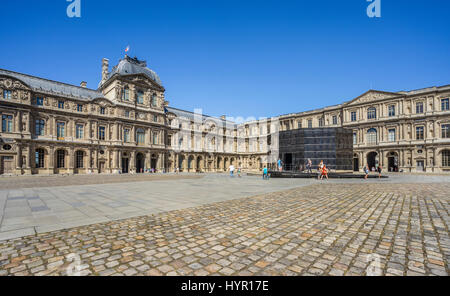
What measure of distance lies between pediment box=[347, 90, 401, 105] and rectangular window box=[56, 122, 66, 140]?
2222 inches

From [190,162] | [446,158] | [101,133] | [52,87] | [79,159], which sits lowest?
[190,162]

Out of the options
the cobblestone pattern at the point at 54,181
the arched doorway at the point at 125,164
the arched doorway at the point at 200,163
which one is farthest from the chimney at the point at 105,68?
the cobblestone pattern at the point at 54,181

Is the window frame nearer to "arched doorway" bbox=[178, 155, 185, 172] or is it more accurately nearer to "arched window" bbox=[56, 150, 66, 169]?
"arched window" bbox=[56, 150, 66, 169]

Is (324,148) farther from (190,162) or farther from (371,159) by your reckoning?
(190,162)

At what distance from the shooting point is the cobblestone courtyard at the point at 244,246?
9.41 ft

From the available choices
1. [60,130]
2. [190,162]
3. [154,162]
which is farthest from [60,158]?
[190,162]

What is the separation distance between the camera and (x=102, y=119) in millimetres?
37469

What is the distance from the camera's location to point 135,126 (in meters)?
40.9

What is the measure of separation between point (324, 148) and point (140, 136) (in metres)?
33.6

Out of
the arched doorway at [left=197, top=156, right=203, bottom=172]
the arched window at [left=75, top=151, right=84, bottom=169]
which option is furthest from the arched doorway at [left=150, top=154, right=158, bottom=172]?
the arched doorway at [left=197, top=156, right=203, bottom=172]

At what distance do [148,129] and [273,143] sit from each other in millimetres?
30578

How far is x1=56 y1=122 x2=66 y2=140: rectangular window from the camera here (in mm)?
33656
